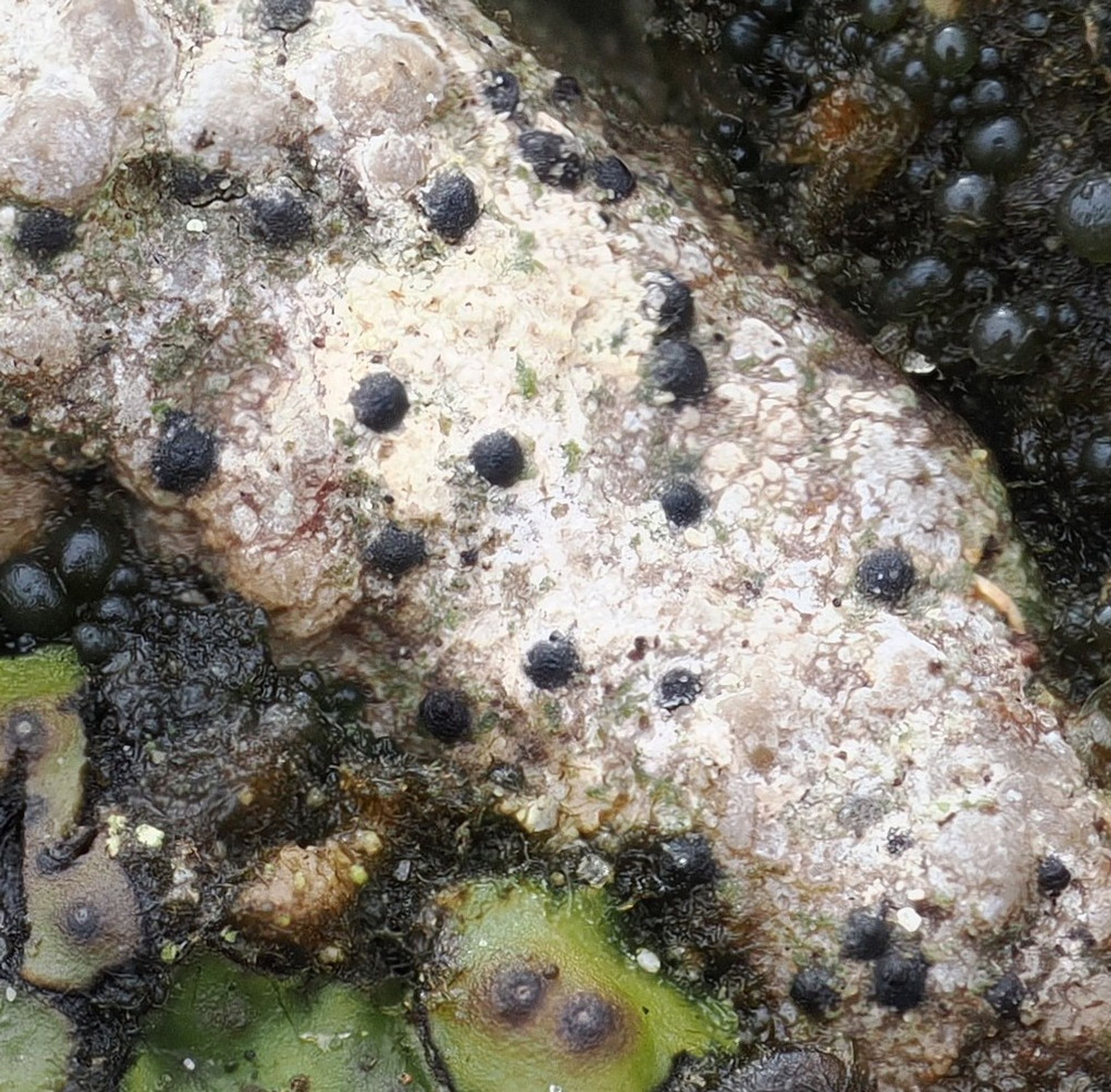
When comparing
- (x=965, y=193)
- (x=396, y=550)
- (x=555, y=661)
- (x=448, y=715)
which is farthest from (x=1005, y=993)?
(x=965, y=193)

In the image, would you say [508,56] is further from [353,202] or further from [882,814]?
[882,814]

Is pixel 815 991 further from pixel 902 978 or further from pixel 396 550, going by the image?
pixel 396 550

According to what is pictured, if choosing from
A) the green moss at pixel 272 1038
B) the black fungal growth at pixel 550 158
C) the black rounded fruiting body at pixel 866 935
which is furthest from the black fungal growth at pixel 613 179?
the green moss at pixel 272 1038

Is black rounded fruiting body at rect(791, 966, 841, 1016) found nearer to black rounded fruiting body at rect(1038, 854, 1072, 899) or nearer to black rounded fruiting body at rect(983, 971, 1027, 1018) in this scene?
black rounded fruiting body at rect(983, 971, 1027, 1018)

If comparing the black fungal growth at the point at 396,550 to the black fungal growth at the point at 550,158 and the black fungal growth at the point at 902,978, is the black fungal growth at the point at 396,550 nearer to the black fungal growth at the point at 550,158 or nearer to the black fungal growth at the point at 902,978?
the black fungal growth at the point at 550,158

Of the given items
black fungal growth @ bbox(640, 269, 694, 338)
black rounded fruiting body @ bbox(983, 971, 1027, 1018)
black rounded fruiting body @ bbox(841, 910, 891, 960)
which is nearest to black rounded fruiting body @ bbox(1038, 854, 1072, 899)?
black rounded fruiting body @ bbox(983, 971, 1027, 1018)

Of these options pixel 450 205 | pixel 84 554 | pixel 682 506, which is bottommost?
pixel 84 554
